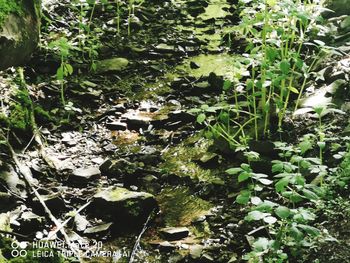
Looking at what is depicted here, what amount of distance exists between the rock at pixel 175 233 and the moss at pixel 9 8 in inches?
93.2

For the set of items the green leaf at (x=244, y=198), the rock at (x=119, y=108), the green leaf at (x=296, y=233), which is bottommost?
the rock at (x=119, y=108)

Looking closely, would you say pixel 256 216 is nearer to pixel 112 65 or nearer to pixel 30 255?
pixel 30 255

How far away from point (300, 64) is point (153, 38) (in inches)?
144

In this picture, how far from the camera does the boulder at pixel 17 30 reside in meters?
4.13

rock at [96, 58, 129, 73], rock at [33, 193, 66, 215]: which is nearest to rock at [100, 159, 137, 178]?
rock at [33, 193, 66, 215]

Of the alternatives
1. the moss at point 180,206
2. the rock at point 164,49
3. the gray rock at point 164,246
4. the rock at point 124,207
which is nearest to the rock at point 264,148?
the moss at point 180,206

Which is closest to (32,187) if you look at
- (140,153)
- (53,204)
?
(53,204)

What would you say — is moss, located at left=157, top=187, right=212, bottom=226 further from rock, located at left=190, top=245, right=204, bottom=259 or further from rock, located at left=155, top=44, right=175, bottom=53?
rock, located at left=155, top=44, right=175, bottom=53

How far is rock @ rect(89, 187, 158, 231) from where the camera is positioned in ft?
12.0

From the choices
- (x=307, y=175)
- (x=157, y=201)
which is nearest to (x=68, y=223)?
(x=157, y=201)

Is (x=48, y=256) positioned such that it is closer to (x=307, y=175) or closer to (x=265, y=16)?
(x=307, y=175)

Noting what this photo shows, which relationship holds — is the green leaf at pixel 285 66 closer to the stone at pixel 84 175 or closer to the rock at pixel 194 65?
the stone at pixel 84 175

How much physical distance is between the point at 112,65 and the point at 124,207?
9.65 feet

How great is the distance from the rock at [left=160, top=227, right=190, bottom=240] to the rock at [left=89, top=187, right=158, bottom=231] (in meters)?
0.23
